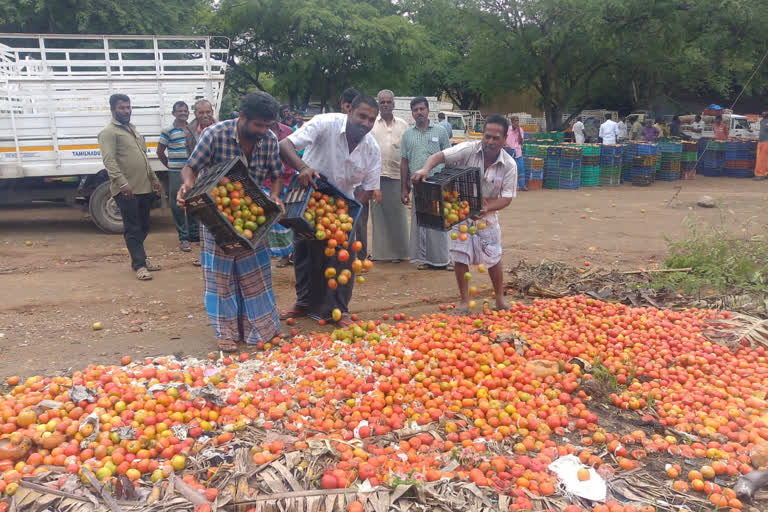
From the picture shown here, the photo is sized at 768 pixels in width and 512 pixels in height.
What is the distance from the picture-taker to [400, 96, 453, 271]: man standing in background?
25.0 ft

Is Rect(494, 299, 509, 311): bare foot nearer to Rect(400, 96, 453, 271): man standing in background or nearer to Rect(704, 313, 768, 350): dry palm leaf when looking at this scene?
Rect(400, 96, 453, 271): man standing in background

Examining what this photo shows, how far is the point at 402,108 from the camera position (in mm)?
26812

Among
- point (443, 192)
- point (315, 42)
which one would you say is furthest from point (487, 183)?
point (315, 42)

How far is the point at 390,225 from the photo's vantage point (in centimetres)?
831

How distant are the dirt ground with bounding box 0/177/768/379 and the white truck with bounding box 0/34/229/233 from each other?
81 cm

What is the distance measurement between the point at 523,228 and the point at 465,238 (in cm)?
572

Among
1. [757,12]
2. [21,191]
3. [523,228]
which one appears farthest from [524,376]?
[757,12]

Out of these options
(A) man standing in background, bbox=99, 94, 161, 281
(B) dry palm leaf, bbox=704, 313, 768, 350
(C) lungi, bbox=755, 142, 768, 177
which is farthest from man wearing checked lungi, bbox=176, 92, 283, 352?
(C) lungi, bbox=755, 142, 768, 177

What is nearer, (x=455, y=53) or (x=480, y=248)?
(x=480, y=248)

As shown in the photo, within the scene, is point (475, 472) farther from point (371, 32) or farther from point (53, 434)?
point (371, 32)

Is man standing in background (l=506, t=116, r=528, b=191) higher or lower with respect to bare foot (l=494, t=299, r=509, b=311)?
higher

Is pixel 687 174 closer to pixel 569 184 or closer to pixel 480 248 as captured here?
pixel 569 184

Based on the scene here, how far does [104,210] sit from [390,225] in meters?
5.11

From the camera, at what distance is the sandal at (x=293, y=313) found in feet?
19.9
